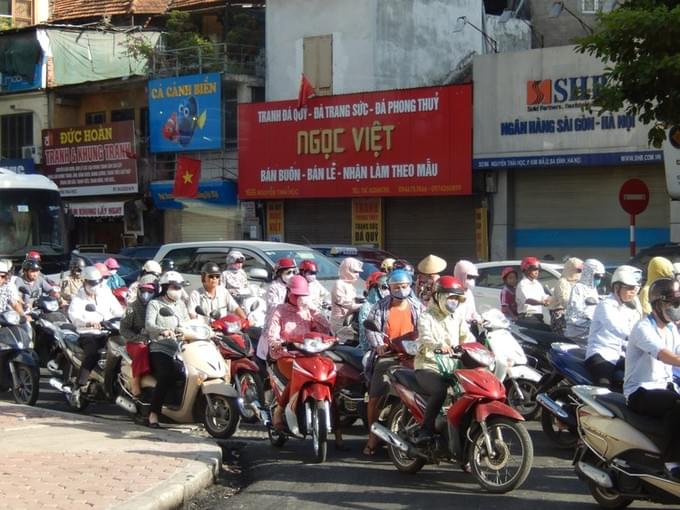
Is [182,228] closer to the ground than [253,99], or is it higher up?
closer to the ground

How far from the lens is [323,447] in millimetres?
9305

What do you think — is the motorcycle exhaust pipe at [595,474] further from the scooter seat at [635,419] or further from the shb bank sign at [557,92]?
the shb bank sign at [557,92]

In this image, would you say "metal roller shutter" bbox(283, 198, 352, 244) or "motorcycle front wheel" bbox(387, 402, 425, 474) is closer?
"motorcycle front wheel" bbox(387, 402, 425, 474)

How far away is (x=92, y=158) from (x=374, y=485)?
29.9 meters

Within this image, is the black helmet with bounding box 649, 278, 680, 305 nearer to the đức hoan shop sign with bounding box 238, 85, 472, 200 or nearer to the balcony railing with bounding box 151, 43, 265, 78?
the đức hoan shop sign with bounding box 238, 85, 472, 200

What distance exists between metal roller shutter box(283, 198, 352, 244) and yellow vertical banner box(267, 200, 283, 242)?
0.15 meters

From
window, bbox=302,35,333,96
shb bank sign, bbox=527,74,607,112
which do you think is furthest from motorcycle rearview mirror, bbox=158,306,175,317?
window, bbox=302,35,333,96

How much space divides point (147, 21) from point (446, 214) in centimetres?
1617

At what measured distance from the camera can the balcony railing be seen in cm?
3338

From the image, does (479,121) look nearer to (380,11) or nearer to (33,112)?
(380,11)

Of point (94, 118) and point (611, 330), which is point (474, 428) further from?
point (94, 118)

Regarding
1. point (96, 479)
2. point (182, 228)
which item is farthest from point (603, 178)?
point (96, 479)

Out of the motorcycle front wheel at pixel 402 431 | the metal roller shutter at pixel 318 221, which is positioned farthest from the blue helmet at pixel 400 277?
the metal roller shutter at pixel 318 221

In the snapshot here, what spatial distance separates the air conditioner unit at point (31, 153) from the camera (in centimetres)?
3884
